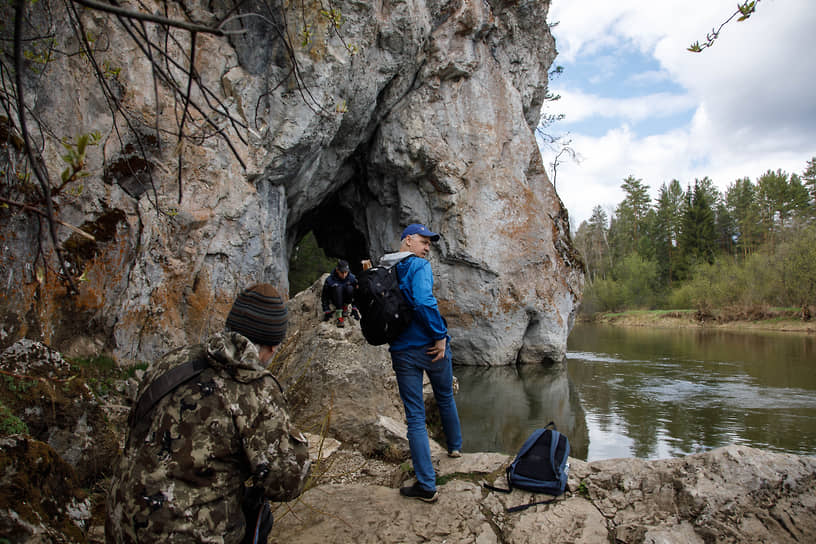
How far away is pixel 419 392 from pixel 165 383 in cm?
175

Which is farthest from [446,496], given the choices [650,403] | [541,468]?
[650,403]

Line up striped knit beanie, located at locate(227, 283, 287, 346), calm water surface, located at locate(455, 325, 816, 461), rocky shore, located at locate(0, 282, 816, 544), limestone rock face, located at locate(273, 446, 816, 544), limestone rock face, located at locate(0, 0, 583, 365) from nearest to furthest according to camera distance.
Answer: striped knit beanie, located at locate(227, 283, 287, 346), rocky shore, located at locate(0, 282, 816, 544), limestone rock face, located at locate(273, 446, 816, 544), limestone rock face, located at locate(0, 0, 583, 365), calm water surface, located at locate(455, 325, 816, 461)

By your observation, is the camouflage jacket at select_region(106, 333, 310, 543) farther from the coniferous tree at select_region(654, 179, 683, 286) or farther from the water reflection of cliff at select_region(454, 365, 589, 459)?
the coniferous tree at select_region(654, 179, 683, 286)

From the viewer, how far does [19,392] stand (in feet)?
9.78

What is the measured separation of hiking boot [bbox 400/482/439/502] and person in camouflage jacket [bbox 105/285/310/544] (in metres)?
1.37

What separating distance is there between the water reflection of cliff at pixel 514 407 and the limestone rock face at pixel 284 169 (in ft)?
5.40

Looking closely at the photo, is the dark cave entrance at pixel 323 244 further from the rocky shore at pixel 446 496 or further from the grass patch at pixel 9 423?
the grass patch at pixel 9 423

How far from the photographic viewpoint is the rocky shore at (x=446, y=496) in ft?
7.14

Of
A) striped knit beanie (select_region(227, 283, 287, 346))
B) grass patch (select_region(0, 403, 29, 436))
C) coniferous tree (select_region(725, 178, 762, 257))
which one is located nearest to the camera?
striped knit beanie (select_region(227, 283, 287, 346))

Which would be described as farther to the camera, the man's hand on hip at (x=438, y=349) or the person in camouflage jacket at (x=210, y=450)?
the man's hand on hip at (x=438, y=349)

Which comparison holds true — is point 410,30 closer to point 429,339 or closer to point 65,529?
point 429,339

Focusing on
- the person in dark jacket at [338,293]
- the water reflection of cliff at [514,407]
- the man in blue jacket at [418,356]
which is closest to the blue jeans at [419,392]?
the man in blue jacket at [418,356]

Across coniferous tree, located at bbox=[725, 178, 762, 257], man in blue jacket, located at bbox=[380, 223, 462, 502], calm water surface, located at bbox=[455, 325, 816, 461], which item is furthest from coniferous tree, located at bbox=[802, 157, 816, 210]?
man in blue jacket, located at bbox=[380, 223, 462, 502]

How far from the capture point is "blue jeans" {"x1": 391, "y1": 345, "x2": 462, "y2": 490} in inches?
116
